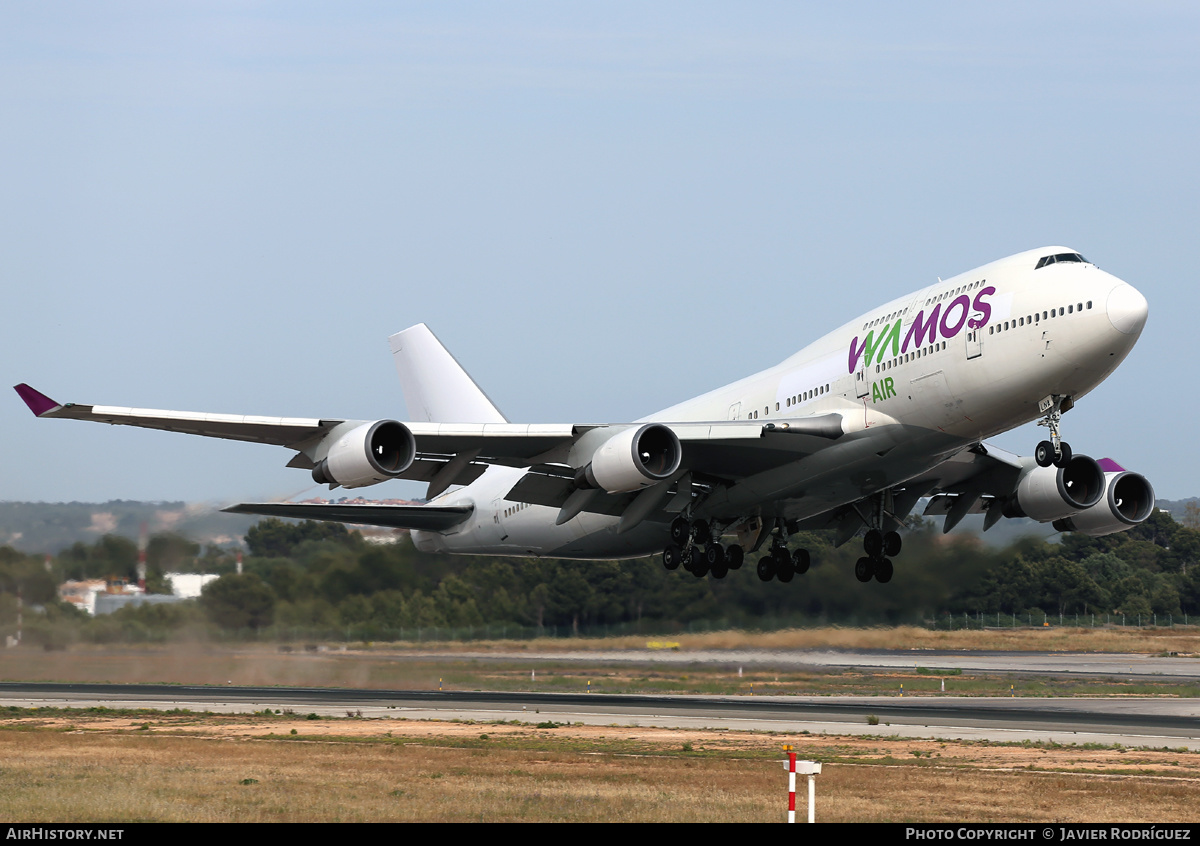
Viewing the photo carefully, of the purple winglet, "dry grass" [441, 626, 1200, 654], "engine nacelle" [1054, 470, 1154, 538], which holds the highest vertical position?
the purple winglet

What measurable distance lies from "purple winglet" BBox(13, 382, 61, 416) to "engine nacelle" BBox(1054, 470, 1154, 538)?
28.1 metres

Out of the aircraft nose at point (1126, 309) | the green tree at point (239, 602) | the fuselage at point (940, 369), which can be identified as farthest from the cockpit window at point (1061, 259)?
the green tree at point (239, 602)

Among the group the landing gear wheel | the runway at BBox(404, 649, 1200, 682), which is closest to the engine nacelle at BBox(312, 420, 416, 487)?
the landing gear wheel

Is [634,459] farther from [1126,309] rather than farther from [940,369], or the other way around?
[1126,309]

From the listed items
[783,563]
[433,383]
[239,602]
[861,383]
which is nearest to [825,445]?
Answer: [861,383]

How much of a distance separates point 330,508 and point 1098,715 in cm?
2491

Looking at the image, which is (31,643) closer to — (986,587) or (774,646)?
(774,646)

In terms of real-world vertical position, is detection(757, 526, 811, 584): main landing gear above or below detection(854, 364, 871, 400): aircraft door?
below

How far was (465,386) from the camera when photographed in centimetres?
4784

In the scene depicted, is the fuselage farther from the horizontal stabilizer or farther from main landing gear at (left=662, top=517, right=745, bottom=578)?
the horizontal stabilizer

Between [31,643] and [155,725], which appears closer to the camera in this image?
[155,725]

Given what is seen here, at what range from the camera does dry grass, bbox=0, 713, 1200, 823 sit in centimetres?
2103

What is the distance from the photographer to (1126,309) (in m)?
26.6
